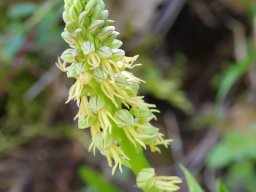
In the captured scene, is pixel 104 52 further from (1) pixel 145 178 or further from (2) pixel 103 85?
(1) pixel 145 178

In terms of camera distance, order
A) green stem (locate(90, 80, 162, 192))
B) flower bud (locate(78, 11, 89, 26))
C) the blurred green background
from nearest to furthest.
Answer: flower bud (locate(78, 11, 89, 26)) → green stem (locate(90, 80, 162, 192)) → the blurred green background

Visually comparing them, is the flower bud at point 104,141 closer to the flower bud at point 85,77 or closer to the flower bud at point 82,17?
the flower bud at point 85,77

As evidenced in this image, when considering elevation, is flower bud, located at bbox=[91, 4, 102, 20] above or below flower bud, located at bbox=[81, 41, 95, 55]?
above

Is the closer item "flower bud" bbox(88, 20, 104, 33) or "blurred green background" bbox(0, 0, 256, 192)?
"flower bud" bbox(88, 20, 104, 33)

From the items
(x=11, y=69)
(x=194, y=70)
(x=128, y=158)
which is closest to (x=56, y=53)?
(x=11, y=69)

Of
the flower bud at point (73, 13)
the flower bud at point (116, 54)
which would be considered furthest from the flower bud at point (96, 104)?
the flower bud at point (73, 13)

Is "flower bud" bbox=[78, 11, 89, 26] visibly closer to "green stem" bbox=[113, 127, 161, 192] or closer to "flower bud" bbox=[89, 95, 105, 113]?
"flower bud" bbox=[89, 95, 105, 113]

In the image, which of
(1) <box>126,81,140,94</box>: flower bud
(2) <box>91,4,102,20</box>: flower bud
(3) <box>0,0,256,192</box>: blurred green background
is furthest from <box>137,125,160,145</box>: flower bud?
(3) <box>0,0,256,192</box>: blurred green background
